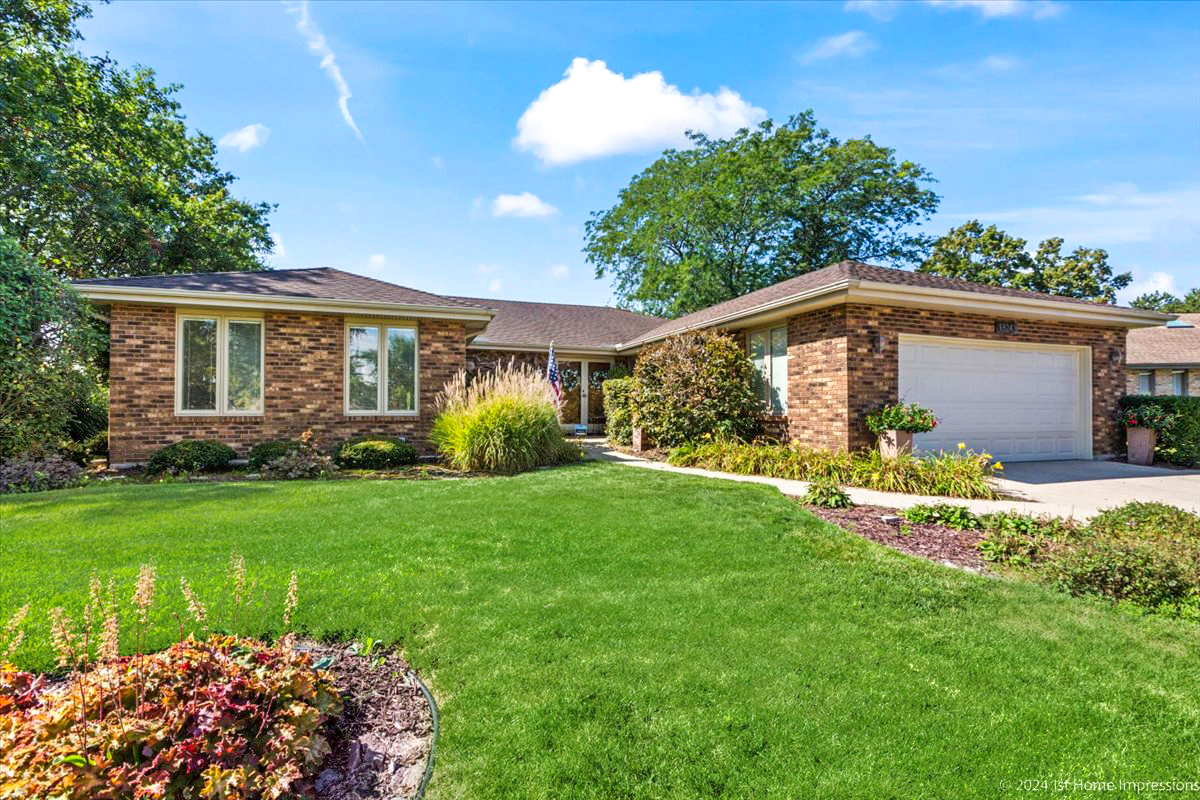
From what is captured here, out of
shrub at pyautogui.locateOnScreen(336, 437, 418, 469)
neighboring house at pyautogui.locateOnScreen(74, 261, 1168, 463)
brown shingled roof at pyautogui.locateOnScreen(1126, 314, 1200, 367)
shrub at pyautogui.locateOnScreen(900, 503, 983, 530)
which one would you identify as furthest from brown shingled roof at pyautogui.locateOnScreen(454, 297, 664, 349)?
brown shingled roof at pyautogui.locateOnScreen(1126, 314, 1200, 367)

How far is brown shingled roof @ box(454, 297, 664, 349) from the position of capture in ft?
54.6

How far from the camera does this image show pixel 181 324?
968 centimetres

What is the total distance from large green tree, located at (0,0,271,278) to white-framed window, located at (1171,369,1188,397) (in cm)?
3065

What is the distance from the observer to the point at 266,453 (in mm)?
9070

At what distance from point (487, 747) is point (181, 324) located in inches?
415

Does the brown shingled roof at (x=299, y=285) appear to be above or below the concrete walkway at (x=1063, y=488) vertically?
above

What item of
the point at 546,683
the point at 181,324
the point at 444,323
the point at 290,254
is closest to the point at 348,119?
the point at 444,323

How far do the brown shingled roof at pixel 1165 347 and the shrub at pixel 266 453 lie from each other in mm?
22627

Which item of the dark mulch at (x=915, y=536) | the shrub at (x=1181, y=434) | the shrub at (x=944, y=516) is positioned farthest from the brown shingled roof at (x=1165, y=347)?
the dark mulch at (x=915, y=536)

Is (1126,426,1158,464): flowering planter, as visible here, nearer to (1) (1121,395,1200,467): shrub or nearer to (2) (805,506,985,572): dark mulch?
(1) (1121,395,1200,467): shrub

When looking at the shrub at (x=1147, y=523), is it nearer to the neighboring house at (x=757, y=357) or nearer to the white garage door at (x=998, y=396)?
the neighboring house at (x=757, y=357)

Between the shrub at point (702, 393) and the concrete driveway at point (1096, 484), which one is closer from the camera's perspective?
the concrete driveway at point (1096, 484)

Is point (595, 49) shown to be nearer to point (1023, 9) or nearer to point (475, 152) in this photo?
point (475, 152)

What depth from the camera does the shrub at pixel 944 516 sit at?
5.27 m
